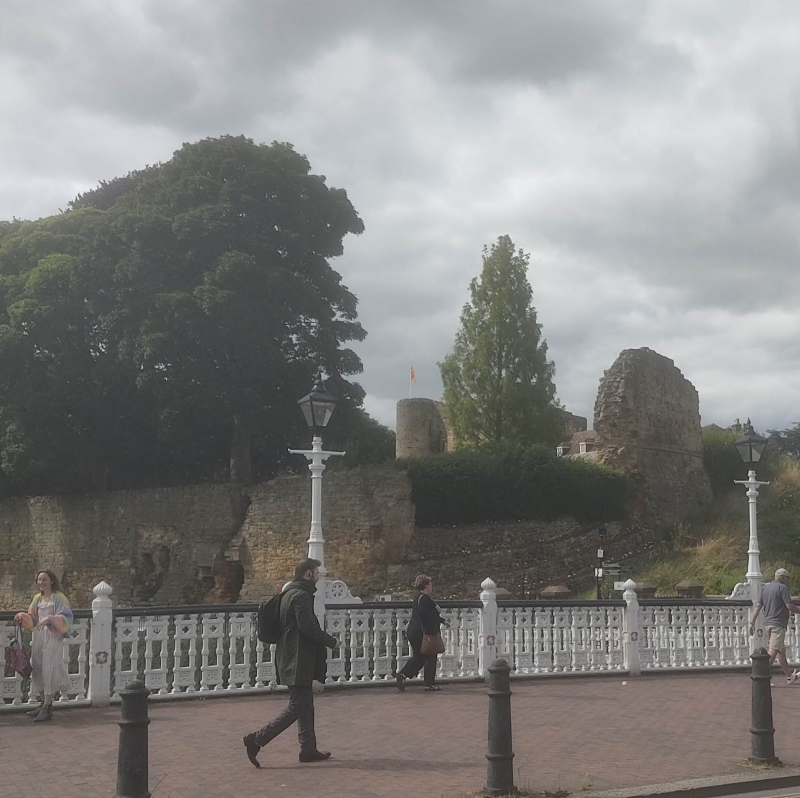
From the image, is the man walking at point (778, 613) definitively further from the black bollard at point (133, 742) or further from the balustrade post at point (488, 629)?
the black bollard at point (133, 742)

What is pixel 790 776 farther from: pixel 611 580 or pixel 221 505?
pixel 221 505

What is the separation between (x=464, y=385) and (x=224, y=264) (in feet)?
31.7

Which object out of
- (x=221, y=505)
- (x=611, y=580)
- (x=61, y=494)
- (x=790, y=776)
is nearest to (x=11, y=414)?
(x=61, y=494)

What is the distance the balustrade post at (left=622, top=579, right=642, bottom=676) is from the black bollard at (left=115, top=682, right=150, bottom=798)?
9.07 m

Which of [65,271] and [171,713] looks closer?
[171,713]

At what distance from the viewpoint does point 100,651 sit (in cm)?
1002

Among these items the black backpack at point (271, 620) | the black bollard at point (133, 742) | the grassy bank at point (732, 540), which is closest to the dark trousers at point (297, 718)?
the black backpack at point (271, 620)

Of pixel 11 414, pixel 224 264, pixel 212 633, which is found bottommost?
pixel 212 633

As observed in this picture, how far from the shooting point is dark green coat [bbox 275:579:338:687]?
7.04 m

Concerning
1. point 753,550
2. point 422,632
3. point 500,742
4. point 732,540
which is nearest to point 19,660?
point 422,632

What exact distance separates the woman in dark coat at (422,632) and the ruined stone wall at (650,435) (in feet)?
56.4

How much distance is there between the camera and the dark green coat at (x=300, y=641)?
23.1 ft

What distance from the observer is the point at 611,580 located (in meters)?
24.2

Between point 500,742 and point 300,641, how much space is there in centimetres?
174
